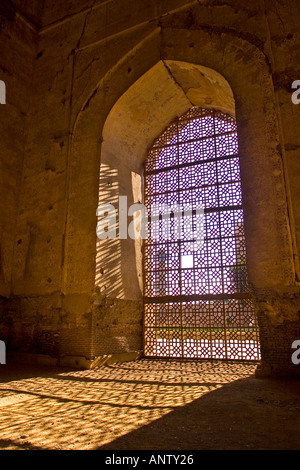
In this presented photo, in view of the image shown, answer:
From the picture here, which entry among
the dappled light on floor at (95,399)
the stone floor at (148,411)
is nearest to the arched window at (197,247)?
the dappled light on floor at (95,399)

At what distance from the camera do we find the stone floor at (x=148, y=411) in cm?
218

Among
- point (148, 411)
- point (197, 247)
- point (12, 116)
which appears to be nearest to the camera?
point (148, 411)

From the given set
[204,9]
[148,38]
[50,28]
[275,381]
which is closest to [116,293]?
[275,381]

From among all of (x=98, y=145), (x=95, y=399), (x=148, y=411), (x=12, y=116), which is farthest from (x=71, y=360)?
(x=12, y=116)

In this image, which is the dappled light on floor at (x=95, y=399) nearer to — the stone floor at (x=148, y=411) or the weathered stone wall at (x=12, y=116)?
the stone floor at (x=148, y=411)

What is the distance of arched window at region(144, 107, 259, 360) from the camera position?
5840mm

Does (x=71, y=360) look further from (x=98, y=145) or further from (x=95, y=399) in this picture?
(x=98, y=145)

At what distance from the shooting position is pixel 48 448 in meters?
2.08

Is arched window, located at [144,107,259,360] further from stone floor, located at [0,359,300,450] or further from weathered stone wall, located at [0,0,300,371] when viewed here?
stone floor, located at [0,359,300,450]

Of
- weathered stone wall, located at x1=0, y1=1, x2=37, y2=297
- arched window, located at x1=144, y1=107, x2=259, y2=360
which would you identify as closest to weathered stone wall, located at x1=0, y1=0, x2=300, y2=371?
weathered stone wall, located at x1=0, y1=1, x2=37, y2=297

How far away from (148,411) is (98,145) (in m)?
4.85

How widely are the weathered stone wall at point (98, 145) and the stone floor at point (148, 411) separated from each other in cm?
90

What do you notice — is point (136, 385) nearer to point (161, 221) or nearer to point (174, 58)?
point (161, 221)

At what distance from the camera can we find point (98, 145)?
640 cm
